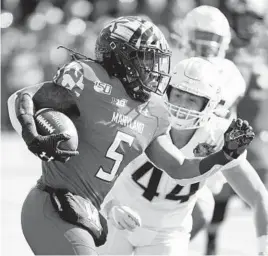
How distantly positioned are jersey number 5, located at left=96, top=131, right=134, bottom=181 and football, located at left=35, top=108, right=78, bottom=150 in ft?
0.71

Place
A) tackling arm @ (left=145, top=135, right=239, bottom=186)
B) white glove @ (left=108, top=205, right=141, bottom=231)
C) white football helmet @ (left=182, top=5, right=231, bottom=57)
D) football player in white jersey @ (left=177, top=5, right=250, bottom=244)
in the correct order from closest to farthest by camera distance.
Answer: tackling arm @ (left=145, top=135, right=239, bottom=186), white glove @ (left=108, top=205, right=141, bottom=231), football player in white jersey @ (left=177, top=5, right=250, bottom=244), white football helmet @ (left=182, top=5, right=231, bottom=57)

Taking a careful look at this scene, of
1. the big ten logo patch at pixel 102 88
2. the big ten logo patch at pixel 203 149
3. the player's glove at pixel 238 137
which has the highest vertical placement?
the big ten logo patch at pixel 102 88

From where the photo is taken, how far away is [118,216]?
12.8 feet

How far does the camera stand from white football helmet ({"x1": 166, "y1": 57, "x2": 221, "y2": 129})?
13.8ft

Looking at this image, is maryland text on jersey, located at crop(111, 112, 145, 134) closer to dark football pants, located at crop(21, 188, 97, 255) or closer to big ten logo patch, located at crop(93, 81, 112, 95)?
big ten logo patch, located at crop(93, 81, 112, 95)

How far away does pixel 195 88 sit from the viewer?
4262mm

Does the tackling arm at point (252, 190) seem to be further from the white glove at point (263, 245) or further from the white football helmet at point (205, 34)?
the white football helmet at point (205, 34)

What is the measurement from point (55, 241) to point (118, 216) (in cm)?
66

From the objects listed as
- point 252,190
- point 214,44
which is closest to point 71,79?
point 252,190

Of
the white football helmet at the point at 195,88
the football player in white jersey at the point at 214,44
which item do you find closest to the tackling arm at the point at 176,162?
the white football helmet at the point at 195,88

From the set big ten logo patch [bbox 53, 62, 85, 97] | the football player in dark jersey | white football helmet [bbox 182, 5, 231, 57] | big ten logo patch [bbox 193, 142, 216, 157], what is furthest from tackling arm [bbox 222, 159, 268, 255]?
white football helmet [bbox 182, 5, 231, 57]

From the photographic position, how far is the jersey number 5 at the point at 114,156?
3.46m

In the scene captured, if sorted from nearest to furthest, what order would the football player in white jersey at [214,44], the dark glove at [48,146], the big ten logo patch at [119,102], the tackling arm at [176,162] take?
the dark glove at [48,146] < the big ten logo patch at [119,102] < the tackling arm at [176,162] < the football player in white jersey at [214,44]

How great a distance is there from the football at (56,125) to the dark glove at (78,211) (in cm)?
21
